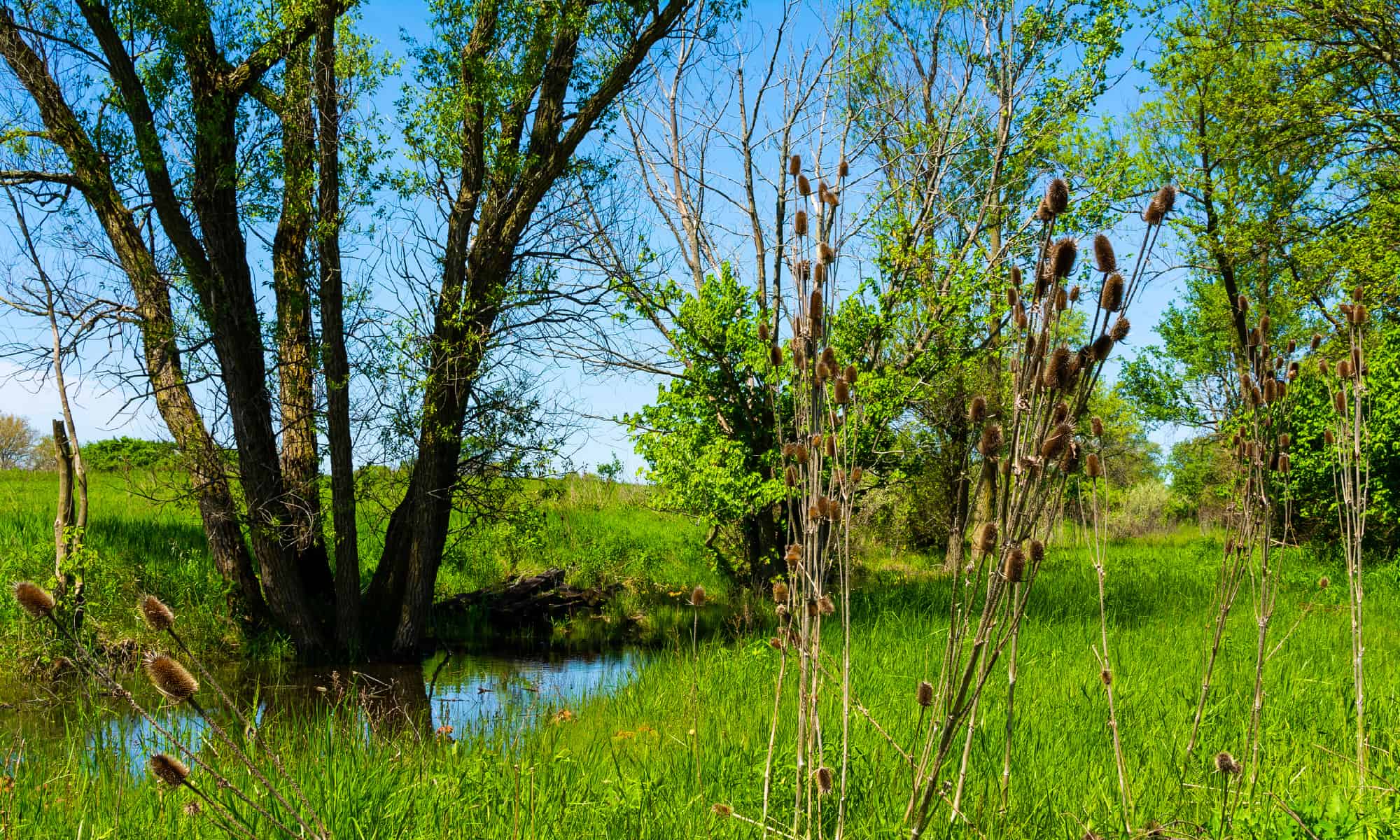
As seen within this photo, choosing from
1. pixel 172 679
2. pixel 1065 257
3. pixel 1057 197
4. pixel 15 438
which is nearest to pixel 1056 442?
pixel 1065 257

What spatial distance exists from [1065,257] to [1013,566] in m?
0.47

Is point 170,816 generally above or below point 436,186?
below

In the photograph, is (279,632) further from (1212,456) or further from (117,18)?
(1212,456)

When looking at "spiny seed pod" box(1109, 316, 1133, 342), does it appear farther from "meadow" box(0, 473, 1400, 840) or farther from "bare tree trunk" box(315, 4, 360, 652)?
"bare tree trunk" box(315, 4, 360, 652)

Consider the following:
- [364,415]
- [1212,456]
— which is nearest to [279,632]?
[364,415]

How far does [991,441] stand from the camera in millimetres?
1477

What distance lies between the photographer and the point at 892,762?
3.46m

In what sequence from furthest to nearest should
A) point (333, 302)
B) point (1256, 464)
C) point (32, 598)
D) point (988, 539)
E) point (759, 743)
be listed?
1. point (333, 302)
2. point (759, 743)
3. point (1256, 464)
4. point (988, 539)
5. point (32, 598)

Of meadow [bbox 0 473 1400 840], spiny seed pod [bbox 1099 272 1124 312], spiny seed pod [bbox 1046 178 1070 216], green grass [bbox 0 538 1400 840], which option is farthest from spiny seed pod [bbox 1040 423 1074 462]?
green grass [bbox 0 538 1400 840]

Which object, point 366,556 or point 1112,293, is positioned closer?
point 1112,293

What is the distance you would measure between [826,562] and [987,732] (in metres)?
2.29

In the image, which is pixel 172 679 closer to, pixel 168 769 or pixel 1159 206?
pixel 168 769

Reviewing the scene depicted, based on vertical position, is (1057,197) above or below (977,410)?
above

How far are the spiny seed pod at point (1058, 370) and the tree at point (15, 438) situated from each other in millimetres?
42414
